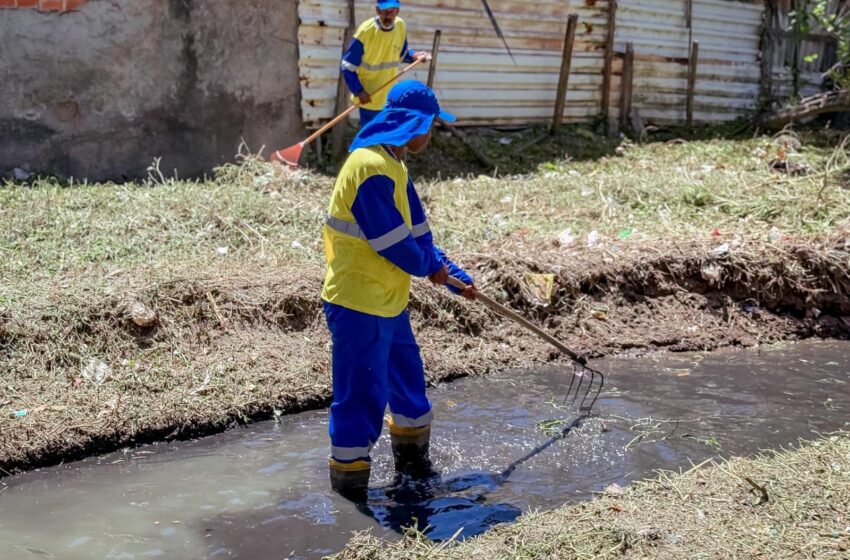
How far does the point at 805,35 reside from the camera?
1413 cm

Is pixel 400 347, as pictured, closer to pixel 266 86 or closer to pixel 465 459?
pixel 465 459

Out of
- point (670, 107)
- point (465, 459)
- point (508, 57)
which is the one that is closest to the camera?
point (465, 459)

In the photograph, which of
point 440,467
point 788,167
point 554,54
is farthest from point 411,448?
point 554,54

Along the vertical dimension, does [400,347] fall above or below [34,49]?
below

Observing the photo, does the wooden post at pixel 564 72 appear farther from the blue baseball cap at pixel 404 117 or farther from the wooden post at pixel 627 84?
the blue baseball cap at pixel 404 117

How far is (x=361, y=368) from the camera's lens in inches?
171

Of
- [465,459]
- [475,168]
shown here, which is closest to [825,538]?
[465,459]

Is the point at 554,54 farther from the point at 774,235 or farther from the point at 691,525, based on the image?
the point at 691,525

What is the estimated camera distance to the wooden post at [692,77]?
13023mm

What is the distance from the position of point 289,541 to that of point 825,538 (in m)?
2.20

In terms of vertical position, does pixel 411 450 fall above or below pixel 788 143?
below

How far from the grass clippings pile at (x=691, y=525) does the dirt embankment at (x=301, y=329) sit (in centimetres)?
187

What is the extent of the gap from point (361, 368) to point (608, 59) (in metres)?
9.04

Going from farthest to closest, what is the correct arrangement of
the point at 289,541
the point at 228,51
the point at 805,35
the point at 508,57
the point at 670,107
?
the point at 805,35
the point at 670,107
the point at 508,57
the point at 228,51
the point at 289,541
